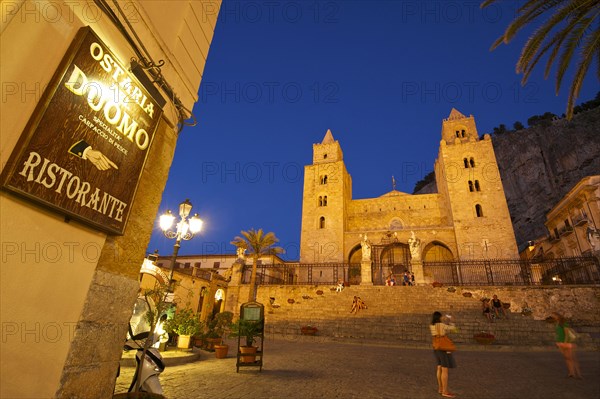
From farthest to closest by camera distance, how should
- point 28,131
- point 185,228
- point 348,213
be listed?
point 348,213
point 185,228
point 28,131

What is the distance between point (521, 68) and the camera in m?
8.15

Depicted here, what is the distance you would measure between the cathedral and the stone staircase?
28.7 ft

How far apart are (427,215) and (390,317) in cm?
2196

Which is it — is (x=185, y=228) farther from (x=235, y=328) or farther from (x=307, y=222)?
(x=307, y=222)

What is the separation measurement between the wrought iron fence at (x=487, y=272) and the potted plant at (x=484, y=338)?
9396mm

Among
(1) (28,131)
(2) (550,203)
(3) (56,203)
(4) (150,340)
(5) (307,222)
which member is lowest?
(4) (150,340)

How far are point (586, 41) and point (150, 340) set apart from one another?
10.6m

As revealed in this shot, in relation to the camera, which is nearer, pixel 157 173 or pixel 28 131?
pixel 28 131

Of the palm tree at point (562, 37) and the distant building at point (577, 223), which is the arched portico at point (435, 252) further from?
the palm tree at point (562, 37)

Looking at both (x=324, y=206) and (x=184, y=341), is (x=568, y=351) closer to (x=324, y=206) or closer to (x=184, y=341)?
(x=184, y=341)

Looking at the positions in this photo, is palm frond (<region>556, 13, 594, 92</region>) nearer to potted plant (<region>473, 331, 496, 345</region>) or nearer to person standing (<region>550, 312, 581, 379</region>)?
person standing (<region>550, 312, 581, 379</region>)

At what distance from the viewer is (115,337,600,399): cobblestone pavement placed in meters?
4.90

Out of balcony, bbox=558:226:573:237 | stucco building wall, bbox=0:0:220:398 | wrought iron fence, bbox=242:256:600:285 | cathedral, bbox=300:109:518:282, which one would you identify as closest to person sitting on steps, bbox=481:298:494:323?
wrought iron fence, bbox=242:256:600:285

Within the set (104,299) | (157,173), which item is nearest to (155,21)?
(157,173)
